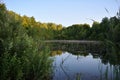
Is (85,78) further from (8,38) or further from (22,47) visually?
(8,38)

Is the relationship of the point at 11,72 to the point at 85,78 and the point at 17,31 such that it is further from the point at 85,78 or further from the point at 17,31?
the point at 85,78

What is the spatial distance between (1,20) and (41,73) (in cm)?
294

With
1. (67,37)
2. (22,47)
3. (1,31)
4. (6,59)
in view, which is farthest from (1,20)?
(67,37)

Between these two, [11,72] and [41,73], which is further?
[41,73]

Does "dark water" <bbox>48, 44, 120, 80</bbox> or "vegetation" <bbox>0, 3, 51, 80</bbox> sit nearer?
"dark water" <bbox>48, 44, 120, 80</bbox>

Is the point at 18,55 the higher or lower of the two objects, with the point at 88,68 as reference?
higher

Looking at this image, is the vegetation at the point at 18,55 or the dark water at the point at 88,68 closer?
the dark water at the point at 88,68

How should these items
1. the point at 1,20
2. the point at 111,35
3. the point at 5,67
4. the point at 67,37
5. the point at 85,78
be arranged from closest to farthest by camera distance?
the point at 111,35, the point at 5,67, the point at 1,20, the point at 85,78, the point at 67,37

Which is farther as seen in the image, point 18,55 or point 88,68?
point 88,68

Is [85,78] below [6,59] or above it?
below

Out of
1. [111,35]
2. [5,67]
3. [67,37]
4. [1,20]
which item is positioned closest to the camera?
[111,35]

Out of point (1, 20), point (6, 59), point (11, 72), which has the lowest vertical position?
point (11, 72)

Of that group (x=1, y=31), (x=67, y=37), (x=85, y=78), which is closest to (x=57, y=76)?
(x=85, y=78)

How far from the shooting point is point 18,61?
8898 mm
